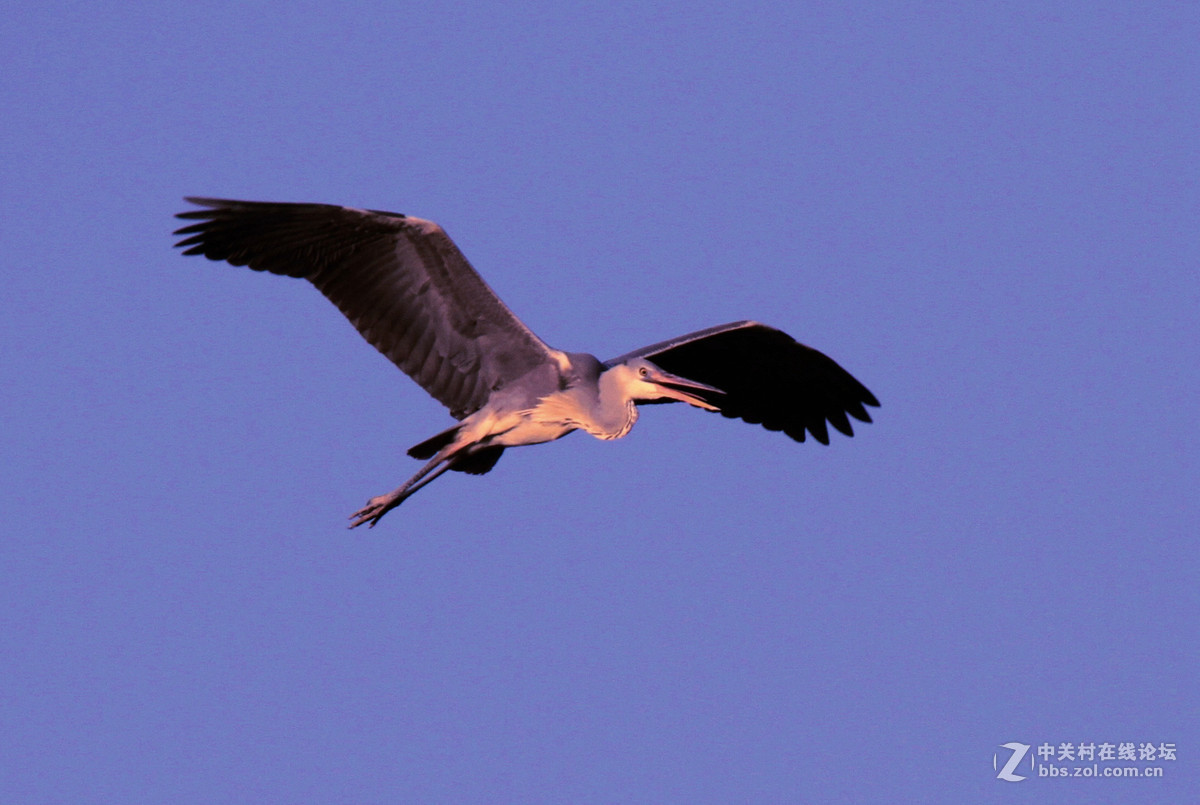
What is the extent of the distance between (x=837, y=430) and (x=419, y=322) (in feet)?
13.4

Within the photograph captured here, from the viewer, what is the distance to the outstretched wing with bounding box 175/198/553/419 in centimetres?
1015

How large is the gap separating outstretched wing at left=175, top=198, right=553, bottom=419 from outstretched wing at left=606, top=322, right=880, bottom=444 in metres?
2.06

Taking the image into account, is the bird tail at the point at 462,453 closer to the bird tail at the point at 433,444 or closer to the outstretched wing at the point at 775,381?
the bird tail at the point at 433,444

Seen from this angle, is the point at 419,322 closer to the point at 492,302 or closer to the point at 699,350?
the point at 492,302

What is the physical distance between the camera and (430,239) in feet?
33.4

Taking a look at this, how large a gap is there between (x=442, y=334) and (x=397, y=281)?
1.63ft

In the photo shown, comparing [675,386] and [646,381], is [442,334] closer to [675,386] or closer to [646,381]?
[646,381]

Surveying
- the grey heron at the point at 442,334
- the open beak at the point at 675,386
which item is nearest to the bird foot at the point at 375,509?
the grey heron at the point at 442,334

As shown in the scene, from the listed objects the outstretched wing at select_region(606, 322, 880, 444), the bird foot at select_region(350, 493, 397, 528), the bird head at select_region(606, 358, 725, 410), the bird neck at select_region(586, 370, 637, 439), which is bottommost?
the bird foot at select_region(350, 493, 397, 528)

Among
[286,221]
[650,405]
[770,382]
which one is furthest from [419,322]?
[770,382]

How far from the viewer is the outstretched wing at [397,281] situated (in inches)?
400

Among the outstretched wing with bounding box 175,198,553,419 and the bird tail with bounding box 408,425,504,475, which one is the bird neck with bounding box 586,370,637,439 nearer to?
the outstretched wing with bounding box 175,198,553,419

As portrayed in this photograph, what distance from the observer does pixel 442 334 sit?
423 inches

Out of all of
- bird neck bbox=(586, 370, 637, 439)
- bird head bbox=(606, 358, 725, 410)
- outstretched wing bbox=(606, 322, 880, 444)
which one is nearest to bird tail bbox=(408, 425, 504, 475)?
bird neck bbox=(586, 370, 637, 439)
